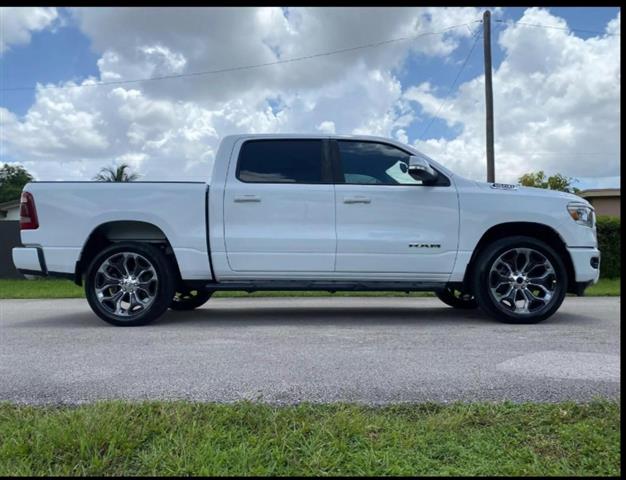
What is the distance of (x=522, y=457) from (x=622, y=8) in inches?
75.4

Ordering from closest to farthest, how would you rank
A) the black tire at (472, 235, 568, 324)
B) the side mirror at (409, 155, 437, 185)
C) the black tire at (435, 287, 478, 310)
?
the side mirror at (409, 155, 437, 185), the black tire at (472, 235, 568, 324), the black tire at (435, 287, 478, 310)

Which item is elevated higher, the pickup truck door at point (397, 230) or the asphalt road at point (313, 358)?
the pickup truck door at point (397, 230)

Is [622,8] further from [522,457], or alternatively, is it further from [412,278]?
[412,278]

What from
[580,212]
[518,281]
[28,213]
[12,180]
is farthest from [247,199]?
[12,180]

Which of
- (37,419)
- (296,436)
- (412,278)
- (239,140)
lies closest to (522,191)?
(412,278)

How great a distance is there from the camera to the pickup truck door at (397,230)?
4.95 m

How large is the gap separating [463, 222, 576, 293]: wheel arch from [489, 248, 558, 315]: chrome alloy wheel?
224 mm

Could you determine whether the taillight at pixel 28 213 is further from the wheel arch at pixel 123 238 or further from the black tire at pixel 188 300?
the black tire at pixel 188 300

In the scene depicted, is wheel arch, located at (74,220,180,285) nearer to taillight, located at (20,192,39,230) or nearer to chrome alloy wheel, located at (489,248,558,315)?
taillight, located at (20,192,39,230)

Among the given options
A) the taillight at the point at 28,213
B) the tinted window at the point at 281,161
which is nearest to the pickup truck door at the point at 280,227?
the tinted window at the point at 281,161

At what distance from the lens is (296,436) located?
207 cm

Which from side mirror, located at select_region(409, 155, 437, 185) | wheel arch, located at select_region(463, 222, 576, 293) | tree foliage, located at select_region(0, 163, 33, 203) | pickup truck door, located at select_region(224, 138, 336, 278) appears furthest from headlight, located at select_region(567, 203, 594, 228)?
tree foliage, located at select_region(0, 163, 33, 203)

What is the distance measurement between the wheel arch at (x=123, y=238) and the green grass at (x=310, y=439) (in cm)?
284

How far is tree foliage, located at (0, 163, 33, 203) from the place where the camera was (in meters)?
44.7
